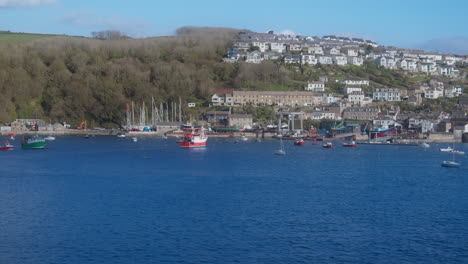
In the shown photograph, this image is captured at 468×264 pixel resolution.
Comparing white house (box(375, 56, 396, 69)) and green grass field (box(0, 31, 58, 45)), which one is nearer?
green grass field (box(0, 31, 58, 45))

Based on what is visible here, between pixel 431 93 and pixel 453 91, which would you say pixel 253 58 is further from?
pixel 453 91

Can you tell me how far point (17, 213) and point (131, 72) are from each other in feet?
124

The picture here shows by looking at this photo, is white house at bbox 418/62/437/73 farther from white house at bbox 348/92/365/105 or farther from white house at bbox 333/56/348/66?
white house at bbox 348/92/365/105

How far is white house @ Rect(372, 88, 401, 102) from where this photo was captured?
5369cm

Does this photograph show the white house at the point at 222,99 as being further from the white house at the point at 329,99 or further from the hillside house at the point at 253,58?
the hillside house at the point at 253,58

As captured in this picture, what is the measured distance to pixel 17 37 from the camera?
216 feet

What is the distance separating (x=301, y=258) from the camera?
12.2 meters

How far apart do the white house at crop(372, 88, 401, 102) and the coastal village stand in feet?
0.28

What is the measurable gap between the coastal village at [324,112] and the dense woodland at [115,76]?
4.21 ft

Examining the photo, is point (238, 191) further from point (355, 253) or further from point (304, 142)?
point (304, 142)

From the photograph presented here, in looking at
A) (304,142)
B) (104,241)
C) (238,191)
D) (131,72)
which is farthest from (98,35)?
(104,241)

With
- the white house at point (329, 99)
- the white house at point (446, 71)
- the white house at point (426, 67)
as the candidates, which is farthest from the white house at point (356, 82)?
the white house at point (446, 71)

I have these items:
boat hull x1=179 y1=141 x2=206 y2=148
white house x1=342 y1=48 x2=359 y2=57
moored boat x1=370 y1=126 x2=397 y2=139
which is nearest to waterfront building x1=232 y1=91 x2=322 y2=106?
moored boat x1=370 y1=126 x2=397 y2=139

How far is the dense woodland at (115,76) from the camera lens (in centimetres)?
5038
